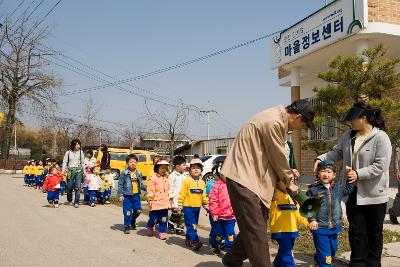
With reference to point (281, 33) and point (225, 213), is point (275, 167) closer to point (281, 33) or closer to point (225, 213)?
point (225, 213)

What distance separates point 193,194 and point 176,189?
1.03 meters

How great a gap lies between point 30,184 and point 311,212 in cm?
1917

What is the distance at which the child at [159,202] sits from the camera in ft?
24.2

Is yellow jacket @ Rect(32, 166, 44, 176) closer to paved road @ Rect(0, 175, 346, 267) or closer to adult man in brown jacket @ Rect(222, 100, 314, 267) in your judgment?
paved road @ Rect(0, 175, 346, 267)

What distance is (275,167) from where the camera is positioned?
3.97 metres

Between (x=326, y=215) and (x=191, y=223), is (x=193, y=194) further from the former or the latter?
(x=326, y=215)

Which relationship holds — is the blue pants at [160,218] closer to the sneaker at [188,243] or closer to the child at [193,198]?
the child at [193,198]

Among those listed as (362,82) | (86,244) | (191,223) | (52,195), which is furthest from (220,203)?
(52,195)

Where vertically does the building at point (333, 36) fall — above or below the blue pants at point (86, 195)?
above

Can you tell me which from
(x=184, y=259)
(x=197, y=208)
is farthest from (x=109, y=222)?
(x=184, y=259)

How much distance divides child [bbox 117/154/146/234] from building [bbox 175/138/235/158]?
21.0 meters

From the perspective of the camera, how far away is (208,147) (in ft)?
110

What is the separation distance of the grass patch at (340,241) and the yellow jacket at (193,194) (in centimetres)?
155

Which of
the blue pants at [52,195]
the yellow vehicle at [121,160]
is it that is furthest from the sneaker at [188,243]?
the yellow vehicle at [121,160]
